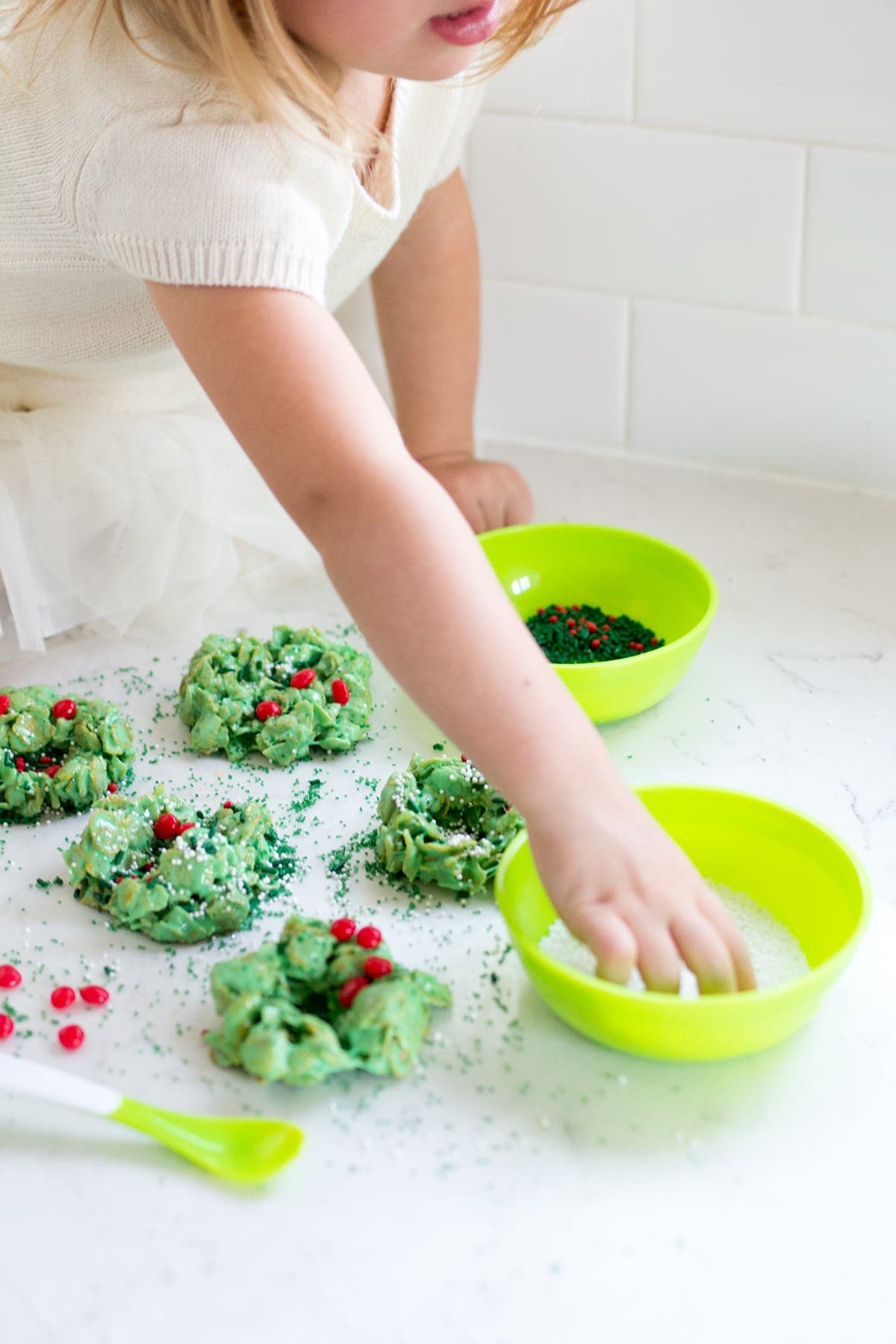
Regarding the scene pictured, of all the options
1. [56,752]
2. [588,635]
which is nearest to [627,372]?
[588,635]

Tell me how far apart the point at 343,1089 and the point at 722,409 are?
672mm

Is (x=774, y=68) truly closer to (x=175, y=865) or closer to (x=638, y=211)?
(x=638, y=211)

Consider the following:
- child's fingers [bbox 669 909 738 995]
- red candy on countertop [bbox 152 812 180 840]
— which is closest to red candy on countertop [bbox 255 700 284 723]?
red candy on countertop [bbox 152 812 180 840]

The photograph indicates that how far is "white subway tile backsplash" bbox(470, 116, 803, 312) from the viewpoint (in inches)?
39.6

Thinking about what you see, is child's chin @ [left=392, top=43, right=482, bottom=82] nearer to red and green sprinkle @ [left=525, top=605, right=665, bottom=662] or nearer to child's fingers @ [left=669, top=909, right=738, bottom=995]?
red and green sprinkle @ [left=525, top=605, right=665, bottom=662]

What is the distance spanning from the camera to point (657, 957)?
553 millimetres

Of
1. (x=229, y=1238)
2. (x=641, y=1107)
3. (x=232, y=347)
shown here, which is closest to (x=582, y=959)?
(x=641, y=1107)

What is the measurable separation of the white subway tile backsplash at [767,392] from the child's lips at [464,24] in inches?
16.2

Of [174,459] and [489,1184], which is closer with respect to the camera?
[489,1184]

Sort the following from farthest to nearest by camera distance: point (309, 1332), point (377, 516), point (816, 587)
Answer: point (816, 587) → point (377, 516) → point (309, 1332)

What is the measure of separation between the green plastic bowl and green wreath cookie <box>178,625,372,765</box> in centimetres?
13

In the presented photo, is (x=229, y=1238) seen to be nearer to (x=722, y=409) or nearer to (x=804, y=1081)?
(x=804, y=1081)

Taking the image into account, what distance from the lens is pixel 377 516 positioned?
604 mm

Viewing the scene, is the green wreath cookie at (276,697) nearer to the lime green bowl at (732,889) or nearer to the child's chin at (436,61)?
the lime green bowl at (732,889)
